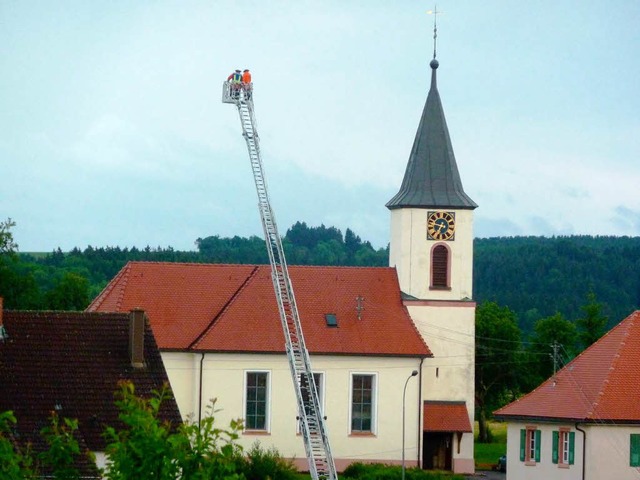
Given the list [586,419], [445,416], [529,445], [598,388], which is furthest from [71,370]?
[445,416]

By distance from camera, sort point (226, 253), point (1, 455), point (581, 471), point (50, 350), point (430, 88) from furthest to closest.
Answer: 1. point (226, 253)
2. point (430, 88)
3. point (581, 471)
4. point (50, 350)
5. point (1, 455)

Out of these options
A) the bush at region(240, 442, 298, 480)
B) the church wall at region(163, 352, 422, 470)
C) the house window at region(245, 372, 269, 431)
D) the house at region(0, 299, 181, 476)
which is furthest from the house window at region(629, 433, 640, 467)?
the house at region(0, 299, 181, 476)

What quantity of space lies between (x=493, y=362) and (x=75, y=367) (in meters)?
55.6

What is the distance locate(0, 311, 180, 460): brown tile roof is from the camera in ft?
144

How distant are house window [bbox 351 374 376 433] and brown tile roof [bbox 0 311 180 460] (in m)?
24.5

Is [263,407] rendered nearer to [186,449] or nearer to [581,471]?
[581,471]

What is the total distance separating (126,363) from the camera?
46.4 m

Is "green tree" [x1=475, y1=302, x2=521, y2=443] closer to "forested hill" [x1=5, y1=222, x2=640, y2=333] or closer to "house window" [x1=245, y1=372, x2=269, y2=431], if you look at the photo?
"house window" [x1=245, y1=372, x2=269, y2=431]

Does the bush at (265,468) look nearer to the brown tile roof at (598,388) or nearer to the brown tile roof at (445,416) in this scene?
the brown tile roof at (598,388)

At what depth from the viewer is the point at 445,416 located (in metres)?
71.4

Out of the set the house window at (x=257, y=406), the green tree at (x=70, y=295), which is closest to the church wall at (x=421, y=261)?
→ the house window at (x=257, y=406)

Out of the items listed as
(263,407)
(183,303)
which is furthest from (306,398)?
(183,303)

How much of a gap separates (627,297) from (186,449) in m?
169

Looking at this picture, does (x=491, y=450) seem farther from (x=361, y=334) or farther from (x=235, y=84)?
(x=235, y=84)
